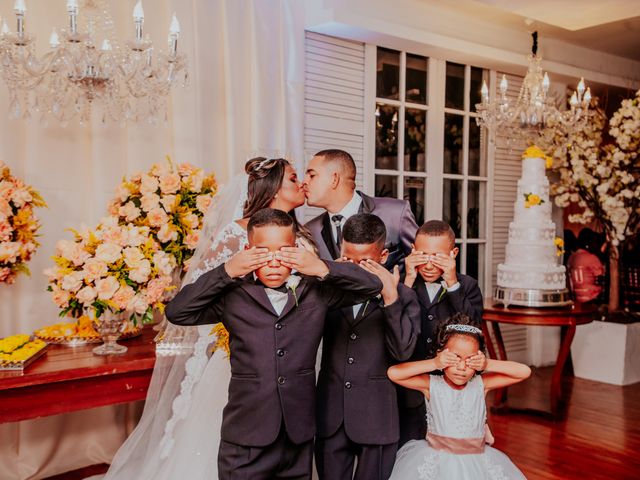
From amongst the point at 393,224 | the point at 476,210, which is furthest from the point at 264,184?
the point at 476,210

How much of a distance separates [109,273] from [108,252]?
0.10 meters

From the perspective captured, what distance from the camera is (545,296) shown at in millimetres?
5168

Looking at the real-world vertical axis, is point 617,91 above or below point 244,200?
above

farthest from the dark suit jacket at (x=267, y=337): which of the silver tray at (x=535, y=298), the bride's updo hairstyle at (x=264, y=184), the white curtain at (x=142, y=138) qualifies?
the silver tray at (x=535, y=298)

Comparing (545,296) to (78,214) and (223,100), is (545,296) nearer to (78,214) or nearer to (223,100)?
(223,100)

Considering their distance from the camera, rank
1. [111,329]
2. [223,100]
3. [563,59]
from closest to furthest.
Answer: [111,329] → [223,100] → [563,59]

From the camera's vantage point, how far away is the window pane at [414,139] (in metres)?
5.86

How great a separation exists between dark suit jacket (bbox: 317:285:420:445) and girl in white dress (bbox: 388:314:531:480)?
78 mm

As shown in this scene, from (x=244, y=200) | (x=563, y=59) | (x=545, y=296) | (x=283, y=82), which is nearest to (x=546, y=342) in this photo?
(x=545, y=296)

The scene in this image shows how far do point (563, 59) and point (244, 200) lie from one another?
462 cm

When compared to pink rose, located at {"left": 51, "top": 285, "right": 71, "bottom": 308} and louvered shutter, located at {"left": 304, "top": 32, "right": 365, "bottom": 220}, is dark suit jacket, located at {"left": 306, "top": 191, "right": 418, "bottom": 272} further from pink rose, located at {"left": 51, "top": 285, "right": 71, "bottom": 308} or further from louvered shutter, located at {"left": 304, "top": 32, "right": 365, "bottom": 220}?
louvered shutter, located at {"left": 304, "top": 32, "right": 365, "bottom": 220}

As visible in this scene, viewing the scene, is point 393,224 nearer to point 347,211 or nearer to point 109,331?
point 347,211

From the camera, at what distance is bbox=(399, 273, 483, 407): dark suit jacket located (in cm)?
280

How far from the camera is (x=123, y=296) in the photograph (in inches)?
122
